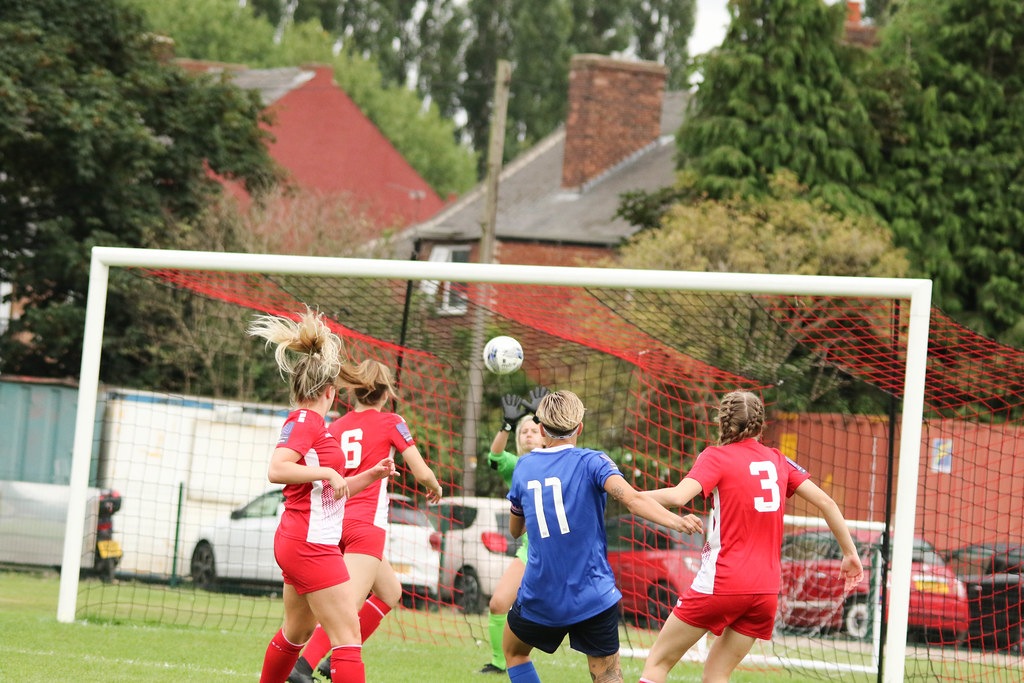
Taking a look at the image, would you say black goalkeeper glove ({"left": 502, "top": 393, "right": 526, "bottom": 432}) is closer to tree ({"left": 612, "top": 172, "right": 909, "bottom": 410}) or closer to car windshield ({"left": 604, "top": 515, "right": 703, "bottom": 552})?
car windshield ({"left": 604, "top": 515, "right": 703, "bottom": 552})

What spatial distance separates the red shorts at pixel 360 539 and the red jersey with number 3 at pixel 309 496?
972 millimetres

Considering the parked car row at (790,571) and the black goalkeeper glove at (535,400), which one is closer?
the black goalkeeper glove at (535,400)

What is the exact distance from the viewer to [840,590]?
1234cm

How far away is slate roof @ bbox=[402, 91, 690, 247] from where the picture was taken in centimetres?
2694

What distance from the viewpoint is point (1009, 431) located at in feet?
38.2

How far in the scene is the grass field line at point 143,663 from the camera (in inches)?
282

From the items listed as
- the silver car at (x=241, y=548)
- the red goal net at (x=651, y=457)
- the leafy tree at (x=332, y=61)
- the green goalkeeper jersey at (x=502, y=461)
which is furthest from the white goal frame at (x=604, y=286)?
the leafy tree at (x=332, y=61)

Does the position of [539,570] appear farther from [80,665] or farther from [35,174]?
[35,174]

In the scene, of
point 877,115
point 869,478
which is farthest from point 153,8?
point 869,478

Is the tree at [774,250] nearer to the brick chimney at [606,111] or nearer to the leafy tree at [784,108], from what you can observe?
the leafy tree at [784,108]

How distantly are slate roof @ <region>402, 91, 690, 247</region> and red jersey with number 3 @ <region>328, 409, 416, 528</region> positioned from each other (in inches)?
737

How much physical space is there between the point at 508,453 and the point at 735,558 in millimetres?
1795

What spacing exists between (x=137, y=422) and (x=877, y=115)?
1635 cm

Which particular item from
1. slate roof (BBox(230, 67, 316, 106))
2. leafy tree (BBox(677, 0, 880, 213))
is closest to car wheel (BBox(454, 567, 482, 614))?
leafy tree (BBox(677, 0, 880, 213))
